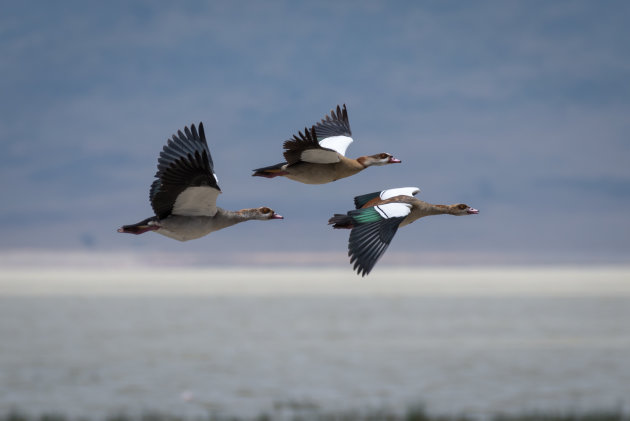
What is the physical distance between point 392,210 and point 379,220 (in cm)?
25

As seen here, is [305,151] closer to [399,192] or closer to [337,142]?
[399,192]

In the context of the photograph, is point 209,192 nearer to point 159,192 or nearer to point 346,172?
point 159,192

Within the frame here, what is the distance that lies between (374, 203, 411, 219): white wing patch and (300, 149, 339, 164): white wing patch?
33.0 inches

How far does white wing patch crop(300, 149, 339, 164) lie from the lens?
22.5ft

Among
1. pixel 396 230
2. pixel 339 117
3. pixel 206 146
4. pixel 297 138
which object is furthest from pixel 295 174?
pixel 339 117

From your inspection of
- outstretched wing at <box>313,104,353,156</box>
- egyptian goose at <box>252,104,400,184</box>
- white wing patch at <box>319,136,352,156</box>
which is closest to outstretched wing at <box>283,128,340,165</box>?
egyptian goose at <box>252,104,400,184</box>

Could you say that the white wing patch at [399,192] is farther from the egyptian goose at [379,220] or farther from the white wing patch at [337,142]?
the white wing patch at [337,142]

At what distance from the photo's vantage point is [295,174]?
6914mm

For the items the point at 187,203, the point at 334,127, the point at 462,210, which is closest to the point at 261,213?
the point at 187,203

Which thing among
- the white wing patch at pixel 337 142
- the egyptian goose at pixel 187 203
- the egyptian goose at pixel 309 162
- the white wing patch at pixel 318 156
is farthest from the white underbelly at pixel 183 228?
the white wing patch at pixel 337 142

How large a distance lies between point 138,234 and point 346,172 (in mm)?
2461

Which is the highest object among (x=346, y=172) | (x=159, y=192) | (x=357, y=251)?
(x=346, y=172)

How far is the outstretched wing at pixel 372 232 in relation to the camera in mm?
5473

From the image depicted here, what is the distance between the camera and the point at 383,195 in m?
6.98
